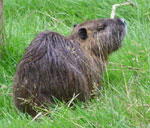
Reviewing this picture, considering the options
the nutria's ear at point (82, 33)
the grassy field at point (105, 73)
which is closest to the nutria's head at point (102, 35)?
the nutria's ear at point (82, 33)

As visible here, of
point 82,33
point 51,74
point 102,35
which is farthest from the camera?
point 102,35

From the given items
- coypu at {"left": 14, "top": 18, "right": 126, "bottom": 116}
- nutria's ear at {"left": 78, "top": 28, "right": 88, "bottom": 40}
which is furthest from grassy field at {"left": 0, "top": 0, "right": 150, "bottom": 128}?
nutria's ear at {"left": 78, "top": 28, "right": 88, "bottom": 40}

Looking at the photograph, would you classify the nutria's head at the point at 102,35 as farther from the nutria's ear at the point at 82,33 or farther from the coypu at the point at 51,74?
the coypu at the point at 51,74

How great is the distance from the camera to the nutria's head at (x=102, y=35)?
4791 millimetres

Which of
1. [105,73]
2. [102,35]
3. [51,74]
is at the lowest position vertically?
[105,73]

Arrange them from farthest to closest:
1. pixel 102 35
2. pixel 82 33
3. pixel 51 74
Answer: pixel 102 35 → pixel 82 33 → pixel 51 74

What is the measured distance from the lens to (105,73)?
16.3 feet

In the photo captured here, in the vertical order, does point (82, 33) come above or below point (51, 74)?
above

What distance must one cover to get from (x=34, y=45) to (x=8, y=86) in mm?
832

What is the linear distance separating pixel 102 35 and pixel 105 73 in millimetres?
442

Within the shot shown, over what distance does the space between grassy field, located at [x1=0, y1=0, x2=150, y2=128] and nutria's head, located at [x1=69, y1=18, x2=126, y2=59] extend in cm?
21

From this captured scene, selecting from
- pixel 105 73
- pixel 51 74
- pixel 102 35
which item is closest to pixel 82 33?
pixel 102 35

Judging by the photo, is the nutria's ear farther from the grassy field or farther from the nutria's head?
the grassy field

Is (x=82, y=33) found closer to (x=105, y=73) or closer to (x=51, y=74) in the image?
(x=105, y=73)
